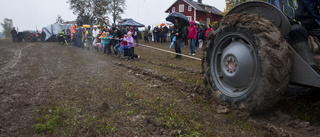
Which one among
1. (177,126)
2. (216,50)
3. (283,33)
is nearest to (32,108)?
(177,126)

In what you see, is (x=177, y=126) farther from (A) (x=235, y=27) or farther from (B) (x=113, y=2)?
(B) (x=113, y=2)

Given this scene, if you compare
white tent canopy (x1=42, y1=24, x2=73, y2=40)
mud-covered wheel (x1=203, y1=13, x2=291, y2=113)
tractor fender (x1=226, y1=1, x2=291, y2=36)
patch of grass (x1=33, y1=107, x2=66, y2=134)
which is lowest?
patch of grass (x1=33, y1=107, x2=66, y2=134)

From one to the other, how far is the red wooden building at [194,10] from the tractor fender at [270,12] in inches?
2014

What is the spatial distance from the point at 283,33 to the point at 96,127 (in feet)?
8.71

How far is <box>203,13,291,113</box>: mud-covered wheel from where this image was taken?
8.87 feet

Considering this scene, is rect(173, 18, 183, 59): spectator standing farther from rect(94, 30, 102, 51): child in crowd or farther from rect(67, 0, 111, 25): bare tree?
rect(67, 0, 111, 25): bare tree

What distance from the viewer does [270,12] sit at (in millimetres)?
3146

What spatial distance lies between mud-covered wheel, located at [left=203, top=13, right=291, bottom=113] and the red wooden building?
51.2 metres

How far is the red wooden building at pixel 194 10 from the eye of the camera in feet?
179

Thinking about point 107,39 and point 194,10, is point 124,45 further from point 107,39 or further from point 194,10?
point 194,10

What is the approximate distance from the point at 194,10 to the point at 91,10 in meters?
23.1

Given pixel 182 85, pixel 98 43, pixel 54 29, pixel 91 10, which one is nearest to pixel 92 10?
pixel 91 10

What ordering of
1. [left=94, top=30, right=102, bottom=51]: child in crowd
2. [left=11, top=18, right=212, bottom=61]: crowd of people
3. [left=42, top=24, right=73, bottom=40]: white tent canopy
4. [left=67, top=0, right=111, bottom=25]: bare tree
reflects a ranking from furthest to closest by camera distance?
[left=67, top=0, right=111, bottom=25]: bare tree
[left=42, top=24, right=73, bottom=40]: white tent canopy
[left=94, top=30, right=102, bottom=51]: child in crowd
[left=11, top=18, right=212, bottom=61]: crowd of people

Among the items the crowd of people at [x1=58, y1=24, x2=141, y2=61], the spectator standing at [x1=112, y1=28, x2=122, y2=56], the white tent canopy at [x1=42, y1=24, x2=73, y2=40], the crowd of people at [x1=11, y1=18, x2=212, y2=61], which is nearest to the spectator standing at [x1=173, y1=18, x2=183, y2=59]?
the crowd of people at [x1=11, y1=18, x2=212, y2=61]
